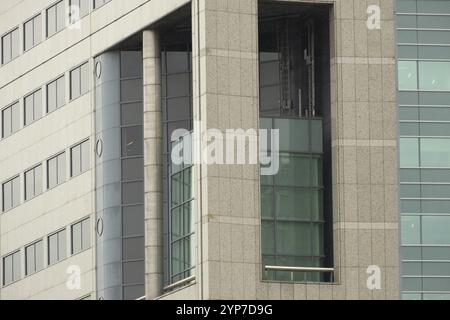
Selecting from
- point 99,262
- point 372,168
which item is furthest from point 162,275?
point 372,168

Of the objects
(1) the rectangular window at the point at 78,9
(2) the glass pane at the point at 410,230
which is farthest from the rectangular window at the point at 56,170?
(2) the glass pane at the point at 410,230

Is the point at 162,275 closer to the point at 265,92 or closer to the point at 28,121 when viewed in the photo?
the point at 265,92

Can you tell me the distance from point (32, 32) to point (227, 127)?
2371 centimetres

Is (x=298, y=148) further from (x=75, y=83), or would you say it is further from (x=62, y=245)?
(x=62, y=245)

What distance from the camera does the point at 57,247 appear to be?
104 metres

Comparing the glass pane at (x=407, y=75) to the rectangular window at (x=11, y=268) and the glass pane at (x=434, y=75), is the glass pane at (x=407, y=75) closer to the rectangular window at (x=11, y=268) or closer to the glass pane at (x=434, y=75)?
the glass pane at (x=434, y=75)

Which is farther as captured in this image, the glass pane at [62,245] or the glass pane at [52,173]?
the glass pane at [52,173]

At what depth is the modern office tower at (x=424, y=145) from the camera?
8838 cm

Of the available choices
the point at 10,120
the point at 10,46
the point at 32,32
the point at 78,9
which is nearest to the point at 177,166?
the point at 78,9

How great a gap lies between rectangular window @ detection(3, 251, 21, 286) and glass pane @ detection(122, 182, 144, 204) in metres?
11.7

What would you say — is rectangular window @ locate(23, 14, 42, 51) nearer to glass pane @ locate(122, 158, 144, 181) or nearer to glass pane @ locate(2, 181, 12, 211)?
glass pane @ locate(2, 181, 12, 211)

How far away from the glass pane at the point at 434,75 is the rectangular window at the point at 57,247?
859 inches

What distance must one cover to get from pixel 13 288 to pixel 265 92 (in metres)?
22.6

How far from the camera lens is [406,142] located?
8944 cm
